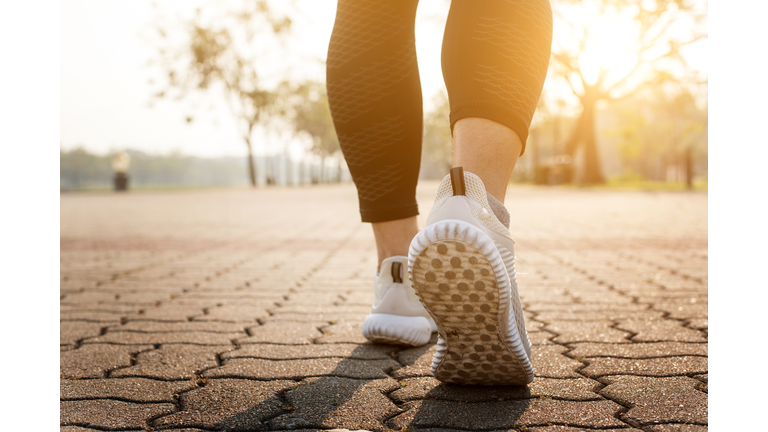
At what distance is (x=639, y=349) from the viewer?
1.52 meters

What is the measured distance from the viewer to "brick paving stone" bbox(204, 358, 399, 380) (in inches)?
54.1

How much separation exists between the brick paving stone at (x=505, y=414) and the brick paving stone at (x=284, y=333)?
657 mm

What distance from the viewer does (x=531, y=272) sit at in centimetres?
313

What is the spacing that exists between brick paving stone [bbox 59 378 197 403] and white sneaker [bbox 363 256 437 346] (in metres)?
0.51

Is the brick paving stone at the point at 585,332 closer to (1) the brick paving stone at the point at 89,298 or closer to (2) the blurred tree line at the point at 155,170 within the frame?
(1) the brick paving stone at the point at 89,298

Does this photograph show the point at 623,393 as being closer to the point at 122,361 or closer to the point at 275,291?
the point at 122,361

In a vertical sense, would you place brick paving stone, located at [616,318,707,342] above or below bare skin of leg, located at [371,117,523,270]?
below

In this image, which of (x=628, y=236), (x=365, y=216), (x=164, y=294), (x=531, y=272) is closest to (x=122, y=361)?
(x=365, y=216)

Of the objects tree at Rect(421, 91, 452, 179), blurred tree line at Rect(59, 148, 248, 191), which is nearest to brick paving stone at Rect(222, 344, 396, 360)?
tree at Rect(421, 91, 452, 179)

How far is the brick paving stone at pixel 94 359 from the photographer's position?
4.69 ft

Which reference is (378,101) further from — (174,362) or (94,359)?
(94,359)

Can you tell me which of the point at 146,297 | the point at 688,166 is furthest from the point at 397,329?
the point at 688,166

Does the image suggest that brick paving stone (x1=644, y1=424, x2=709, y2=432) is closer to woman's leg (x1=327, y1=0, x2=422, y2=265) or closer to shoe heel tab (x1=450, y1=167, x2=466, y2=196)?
shoe heel tab (x1=450, y1=167, x2=466, y2=196)

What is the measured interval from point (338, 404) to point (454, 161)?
558 millimetres
